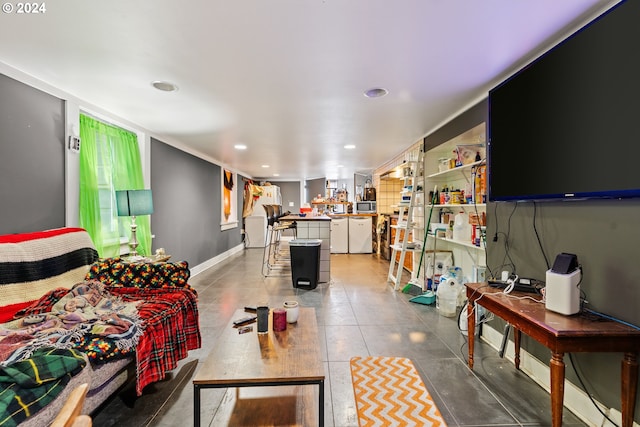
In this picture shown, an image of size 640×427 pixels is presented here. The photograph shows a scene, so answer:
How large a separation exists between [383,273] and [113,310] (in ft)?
13.9

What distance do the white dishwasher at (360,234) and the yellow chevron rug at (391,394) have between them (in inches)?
202

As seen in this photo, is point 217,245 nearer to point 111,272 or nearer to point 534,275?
point 111,272

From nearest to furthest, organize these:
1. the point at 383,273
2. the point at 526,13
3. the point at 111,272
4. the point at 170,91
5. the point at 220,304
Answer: the point at 526,13 → the point at 111,272 → the point at 170,91 → the point at 220,304 → the point at 383,273

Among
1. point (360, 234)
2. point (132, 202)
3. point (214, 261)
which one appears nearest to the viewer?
point (132, 202)

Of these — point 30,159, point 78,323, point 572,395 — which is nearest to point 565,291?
point 572,395

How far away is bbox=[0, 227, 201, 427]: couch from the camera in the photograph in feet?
3.58

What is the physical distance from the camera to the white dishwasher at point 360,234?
7.41 meters

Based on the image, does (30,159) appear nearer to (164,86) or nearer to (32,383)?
(164,86)

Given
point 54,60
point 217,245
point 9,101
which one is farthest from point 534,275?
point 217,245

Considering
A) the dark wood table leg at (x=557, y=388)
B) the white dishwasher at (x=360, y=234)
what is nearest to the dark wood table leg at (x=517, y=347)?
the dark wood table leg at (x=557, y=388)

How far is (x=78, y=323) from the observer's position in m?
1.65

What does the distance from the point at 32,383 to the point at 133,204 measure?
7.45ft

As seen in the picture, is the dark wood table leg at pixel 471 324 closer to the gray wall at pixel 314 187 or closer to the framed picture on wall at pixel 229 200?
the framed picture on wall at pixel 229 200

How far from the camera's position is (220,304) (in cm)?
364
